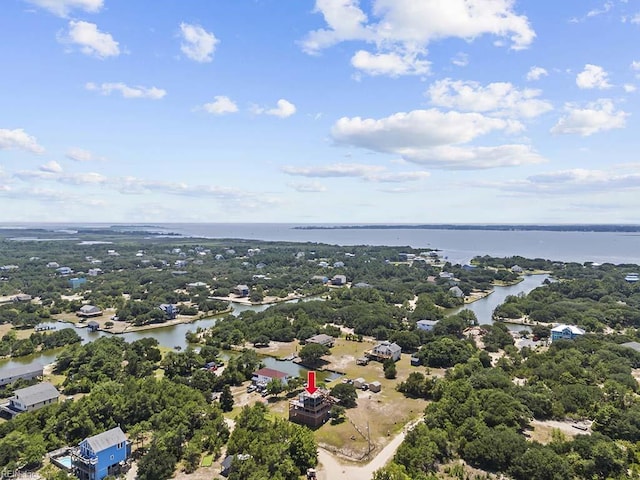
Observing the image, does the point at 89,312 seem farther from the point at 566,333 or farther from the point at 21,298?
the point at 566,333

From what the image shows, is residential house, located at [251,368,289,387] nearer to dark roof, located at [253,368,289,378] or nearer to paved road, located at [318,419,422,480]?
dark roof, located at [253,368,289,378]

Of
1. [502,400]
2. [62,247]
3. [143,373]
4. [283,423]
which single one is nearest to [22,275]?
[62,247]

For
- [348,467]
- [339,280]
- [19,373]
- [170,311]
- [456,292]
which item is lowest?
[348,467]

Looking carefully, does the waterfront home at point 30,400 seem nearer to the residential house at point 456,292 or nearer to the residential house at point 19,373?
the residential house at point 19,373

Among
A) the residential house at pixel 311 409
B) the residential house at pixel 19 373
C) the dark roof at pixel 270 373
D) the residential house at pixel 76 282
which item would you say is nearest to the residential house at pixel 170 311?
the residential house at pixel 19 373

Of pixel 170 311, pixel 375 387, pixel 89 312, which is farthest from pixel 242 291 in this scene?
pixel 375 387

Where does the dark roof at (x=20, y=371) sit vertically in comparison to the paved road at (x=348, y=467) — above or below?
above

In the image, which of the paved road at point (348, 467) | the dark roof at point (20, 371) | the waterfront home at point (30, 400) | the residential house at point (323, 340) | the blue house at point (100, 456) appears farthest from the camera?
the residential house at point (323, 340)
